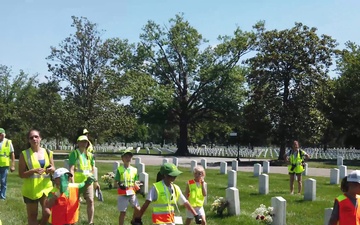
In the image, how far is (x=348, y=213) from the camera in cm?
588

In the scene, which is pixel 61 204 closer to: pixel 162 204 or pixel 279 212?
pixel 162 204

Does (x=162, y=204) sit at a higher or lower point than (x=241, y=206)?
higher

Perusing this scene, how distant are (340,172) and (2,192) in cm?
1351

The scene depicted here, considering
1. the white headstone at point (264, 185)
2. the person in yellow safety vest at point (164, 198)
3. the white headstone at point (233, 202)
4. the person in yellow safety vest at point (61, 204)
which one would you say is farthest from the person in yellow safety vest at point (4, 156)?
the person in yellow safety vest at point (164, 198)

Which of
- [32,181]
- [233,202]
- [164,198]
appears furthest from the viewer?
[233,202]

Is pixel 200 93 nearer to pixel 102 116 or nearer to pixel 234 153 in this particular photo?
pixel 234 153

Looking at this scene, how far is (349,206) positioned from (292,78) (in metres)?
30.6

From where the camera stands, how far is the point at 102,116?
38.6m

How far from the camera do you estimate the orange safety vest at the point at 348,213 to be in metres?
5.87

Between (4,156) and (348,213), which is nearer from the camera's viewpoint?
(348,213)

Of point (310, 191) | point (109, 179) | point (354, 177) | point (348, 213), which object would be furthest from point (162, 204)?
point (109, 179)

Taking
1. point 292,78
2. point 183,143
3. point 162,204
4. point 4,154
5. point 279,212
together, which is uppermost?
point 292,78

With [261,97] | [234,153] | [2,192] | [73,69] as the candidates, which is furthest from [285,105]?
[2,192]

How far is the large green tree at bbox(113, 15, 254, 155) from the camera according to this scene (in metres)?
50.7
